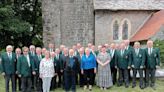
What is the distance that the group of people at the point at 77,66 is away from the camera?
15.7m

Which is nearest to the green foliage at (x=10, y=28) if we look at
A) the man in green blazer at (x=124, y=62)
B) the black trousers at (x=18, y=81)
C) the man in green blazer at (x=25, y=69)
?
the black trousers at (x=18, y=81)

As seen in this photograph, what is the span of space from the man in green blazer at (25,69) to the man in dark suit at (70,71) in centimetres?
128

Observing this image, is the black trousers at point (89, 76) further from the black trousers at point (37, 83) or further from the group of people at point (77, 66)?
the black trousers at point (37, 83)

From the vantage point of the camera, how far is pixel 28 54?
52.2 feet

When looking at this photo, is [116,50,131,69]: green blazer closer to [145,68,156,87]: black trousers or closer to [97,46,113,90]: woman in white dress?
[97,46,113,90]: woman in white dress

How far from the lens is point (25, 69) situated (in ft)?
51.4

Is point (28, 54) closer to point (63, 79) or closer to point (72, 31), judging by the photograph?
point (63, 79)

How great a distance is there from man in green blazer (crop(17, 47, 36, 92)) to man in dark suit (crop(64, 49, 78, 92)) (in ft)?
4.20

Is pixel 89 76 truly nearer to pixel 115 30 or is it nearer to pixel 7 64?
pixel 7 64

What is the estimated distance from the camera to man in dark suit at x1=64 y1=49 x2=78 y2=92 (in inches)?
631

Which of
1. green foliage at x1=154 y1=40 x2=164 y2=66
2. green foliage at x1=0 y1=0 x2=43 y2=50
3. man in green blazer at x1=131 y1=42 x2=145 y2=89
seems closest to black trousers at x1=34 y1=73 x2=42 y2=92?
man in green blazer at x1=131 y1=42 x2=145 y2=89

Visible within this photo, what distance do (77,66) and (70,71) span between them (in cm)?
46

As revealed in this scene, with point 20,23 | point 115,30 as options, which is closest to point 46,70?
point 20,23

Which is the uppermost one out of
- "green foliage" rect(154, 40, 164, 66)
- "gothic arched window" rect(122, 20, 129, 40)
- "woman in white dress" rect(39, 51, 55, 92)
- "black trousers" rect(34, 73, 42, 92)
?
"gothic arched window" rect(122, 20, 129, 40)
